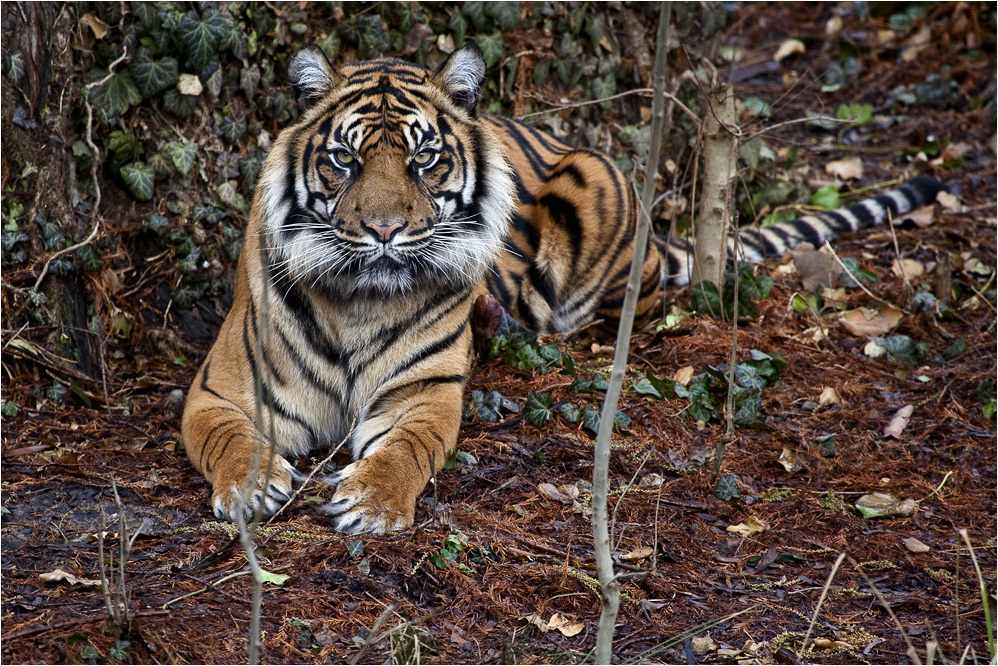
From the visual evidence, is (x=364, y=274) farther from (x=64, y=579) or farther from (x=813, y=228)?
(x=813, y=228)

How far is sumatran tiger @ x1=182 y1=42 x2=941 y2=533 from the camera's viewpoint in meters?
3.64

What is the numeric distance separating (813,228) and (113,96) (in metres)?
3.99

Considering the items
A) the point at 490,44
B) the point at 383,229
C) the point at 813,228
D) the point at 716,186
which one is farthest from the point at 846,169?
the point at 383,229

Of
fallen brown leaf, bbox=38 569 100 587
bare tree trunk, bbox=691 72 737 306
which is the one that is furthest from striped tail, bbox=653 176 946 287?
fallen brown leaf, bbox=38 569 100 587

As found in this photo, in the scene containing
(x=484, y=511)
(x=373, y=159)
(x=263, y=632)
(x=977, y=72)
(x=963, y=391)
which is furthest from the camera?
(x=977, y=72)

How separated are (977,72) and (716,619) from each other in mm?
6281

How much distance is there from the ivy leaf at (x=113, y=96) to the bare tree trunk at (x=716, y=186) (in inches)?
106

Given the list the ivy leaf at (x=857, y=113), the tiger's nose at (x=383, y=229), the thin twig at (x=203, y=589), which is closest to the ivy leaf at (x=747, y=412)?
the tiger's nose at (x=383, y=229)

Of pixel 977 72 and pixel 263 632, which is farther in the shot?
pixel 977 72

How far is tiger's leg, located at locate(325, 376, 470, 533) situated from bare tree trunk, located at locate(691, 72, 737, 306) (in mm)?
1723

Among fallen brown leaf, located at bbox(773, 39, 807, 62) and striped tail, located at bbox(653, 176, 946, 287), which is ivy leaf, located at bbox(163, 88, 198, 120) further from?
fallen brown leaf, located at bbox(773, 39, 807, 62)

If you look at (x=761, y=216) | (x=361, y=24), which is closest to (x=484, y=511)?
(x=361, y=24)

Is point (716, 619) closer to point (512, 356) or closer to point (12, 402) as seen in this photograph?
point (512, 356)

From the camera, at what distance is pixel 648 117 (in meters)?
6.64
